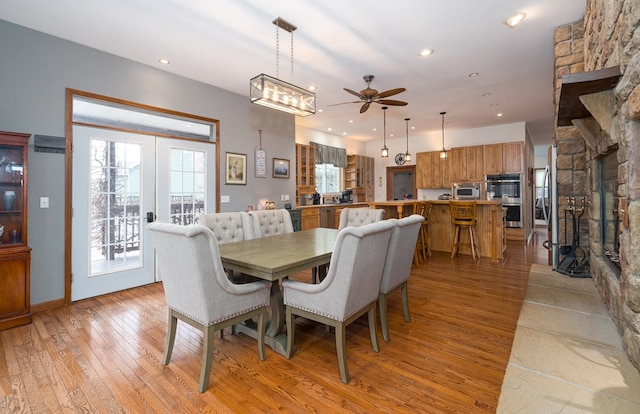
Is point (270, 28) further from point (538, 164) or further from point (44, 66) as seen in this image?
point (538, 164)

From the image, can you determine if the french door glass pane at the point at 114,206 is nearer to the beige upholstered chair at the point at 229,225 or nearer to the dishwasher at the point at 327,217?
the beige upholstered chair at the point at 229,225

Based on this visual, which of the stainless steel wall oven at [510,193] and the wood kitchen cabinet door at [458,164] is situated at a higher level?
the wood kitchen cabinet door at [458,164]

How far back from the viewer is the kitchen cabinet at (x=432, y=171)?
7.74 m

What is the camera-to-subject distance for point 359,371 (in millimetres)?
1934

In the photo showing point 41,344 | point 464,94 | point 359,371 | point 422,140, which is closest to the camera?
point 359,371

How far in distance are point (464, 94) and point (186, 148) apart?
455 cm

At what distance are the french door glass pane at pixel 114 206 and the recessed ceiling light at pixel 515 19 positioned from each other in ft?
14.3

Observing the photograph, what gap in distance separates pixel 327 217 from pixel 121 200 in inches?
164

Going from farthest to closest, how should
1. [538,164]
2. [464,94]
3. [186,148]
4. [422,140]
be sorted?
[538,164] → [422,140] → [464,94] → [186,148]

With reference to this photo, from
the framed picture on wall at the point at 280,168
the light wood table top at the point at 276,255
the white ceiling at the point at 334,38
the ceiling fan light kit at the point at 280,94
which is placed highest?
the white ceiling at the point at 334,38

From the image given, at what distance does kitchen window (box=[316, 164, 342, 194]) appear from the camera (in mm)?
7941

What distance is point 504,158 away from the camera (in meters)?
6.91

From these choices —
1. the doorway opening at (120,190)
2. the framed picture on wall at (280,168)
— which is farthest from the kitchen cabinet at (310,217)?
the doorway opening at (120,190)

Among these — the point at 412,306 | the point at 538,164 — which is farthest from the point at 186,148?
the point at 538,164
